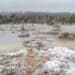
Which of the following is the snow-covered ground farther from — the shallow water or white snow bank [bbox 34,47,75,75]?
the shallow water

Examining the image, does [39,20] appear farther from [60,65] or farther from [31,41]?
[60,65]

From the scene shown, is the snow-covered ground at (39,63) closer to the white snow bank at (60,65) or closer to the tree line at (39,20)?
the white snow bank at (60,65)

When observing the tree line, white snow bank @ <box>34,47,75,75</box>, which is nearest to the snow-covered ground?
white snow bank @ <box>34,47,75,75</box>

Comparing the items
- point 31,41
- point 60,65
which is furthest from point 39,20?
point 60,65

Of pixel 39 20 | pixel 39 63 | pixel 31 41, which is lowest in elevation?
pixel 39 20

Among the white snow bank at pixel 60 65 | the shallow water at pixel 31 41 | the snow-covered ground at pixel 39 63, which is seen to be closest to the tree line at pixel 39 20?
the shallow water at pixel 31 41

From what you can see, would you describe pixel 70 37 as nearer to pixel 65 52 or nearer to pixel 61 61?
pixel 65 52

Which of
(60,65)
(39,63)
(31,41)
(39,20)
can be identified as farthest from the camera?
(39,20)

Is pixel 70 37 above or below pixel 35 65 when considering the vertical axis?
below

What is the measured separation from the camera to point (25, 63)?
21.2 ft

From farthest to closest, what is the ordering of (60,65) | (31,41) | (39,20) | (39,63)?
(39,20), (31,41), (39,63), (60,65)

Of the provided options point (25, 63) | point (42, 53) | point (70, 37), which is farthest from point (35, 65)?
point (70, 37)

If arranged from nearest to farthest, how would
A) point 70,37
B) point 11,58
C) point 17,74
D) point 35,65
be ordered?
1. point 17,74
2. point 35,65
3. point 11,58
4. point 70,37

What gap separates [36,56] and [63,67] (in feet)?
4.35
